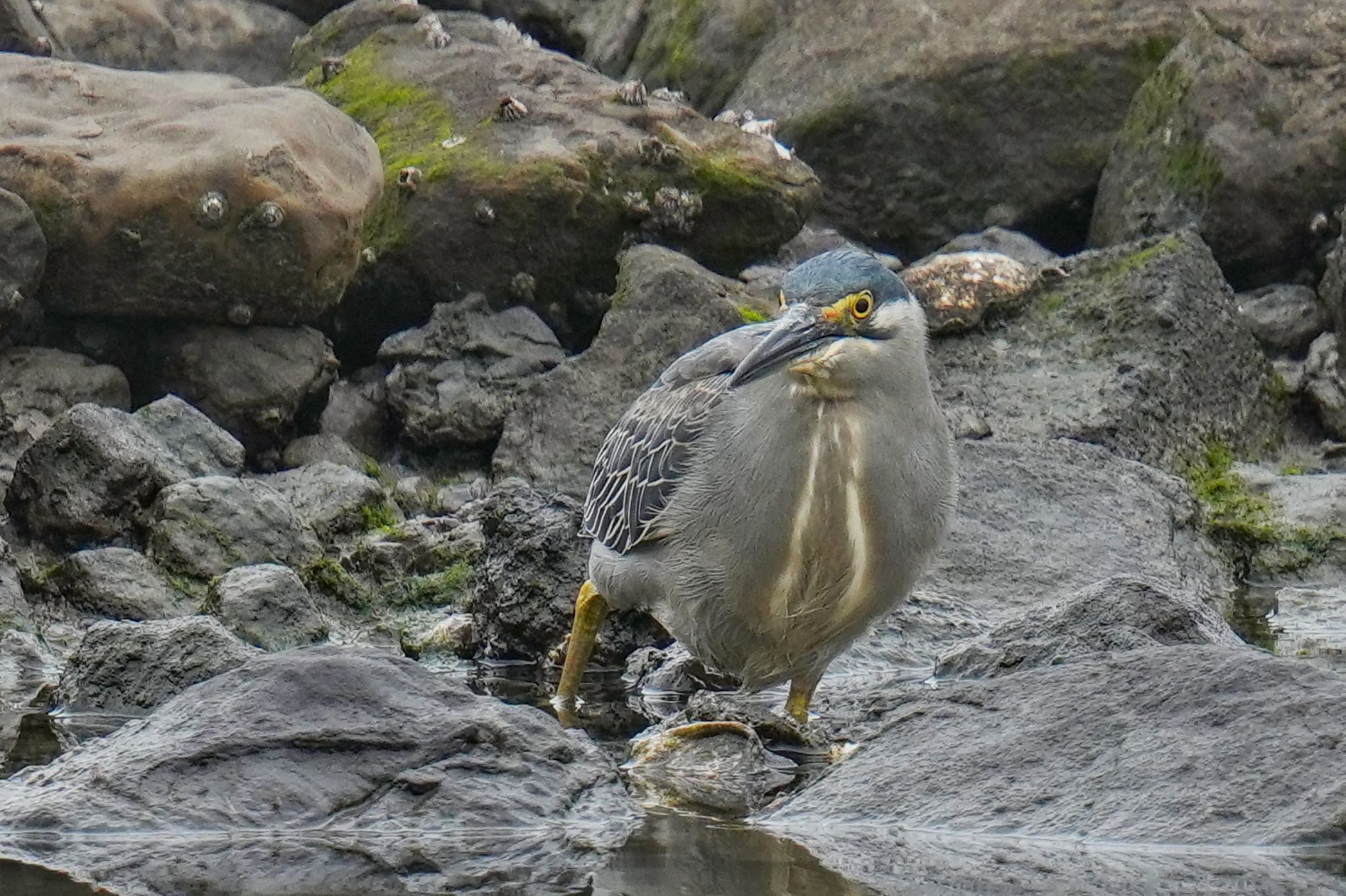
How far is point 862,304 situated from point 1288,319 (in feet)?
22.0

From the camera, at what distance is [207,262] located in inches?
397

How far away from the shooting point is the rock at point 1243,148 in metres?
12.2

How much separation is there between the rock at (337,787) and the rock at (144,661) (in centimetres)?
106

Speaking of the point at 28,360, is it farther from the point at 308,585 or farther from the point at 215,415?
the point at 308,585

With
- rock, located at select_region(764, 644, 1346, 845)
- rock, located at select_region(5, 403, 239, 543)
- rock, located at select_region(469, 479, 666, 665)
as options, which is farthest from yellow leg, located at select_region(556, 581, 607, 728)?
rock, located at select_region(5, 403, 239, 543)

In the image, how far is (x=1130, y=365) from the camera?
34.9ft

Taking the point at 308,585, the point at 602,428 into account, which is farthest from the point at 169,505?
the point at 602,428

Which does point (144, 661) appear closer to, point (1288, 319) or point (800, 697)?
point (800, 697)

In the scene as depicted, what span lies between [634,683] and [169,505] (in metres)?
2.16

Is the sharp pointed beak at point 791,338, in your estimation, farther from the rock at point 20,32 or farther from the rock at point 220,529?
the rock at point 20,32

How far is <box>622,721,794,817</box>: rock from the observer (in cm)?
579

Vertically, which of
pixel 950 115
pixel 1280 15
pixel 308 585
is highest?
pixel 1280 15

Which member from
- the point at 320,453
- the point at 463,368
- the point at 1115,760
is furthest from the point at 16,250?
the point at 1115,760

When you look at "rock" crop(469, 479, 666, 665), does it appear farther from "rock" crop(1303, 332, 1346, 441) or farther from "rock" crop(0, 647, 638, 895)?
"rock" crop(1303, 332, 1346, 441)
